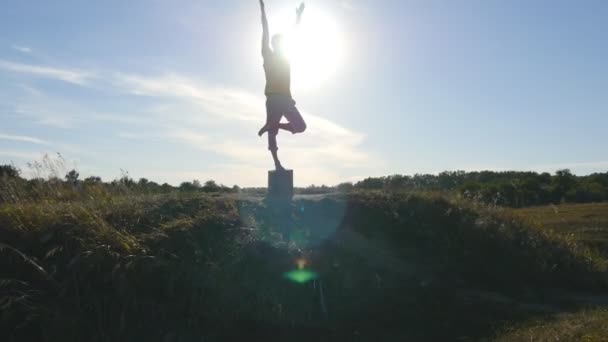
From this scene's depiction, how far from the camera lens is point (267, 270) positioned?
7.54 metres

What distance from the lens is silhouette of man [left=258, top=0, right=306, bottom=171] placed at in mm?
10141

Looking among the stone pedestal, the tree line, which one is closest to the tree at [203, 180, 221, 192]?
the stone pedestal

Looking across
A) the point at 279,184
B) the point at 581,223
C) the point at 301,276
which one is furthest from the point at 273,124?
the point at 581,223

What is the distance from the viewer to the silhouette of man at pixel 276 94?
10.1m

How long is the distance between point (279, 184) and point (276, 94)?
1.68 meters

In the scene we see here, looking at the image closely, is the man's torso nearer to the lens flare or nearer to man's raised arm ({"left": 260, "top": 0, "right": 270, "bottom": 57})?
man's raised arm ({"left": 260, "top": 0, "right": 270, "bottom": 57})

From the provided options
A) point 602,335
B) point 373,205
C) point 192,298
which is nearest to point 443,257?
point 373,205

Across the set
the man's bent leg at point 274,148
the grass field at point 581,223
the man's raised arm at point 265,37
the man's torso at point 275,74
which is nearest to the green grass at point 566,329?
the grass field at point 581,223

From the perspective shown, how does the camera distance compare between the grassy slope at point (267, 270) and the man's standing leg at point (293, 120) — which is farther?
the man's standing leg at point (293, 120)

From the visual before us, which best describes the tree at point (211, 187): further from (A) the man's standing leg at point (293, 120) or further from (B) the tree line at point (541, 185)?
(B) the tree line at point (541, 185)

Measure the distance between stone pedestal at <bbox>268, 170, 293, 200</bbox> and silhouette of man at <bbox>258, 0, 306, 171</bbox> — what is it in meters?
0.13

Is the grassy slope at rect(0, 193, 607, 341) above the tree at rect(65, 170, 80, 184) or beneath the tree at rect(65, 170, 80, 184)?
beneath

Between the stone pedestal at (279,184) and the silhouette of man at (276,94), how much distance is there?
133 mm

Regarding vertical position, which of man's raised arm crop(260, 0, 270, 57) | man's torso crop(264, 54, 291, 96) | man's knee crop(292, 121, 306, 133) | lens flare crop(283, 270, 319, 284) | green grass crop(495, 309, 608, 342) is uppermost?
man's raised arm crop(260, 0, 270, 57)
